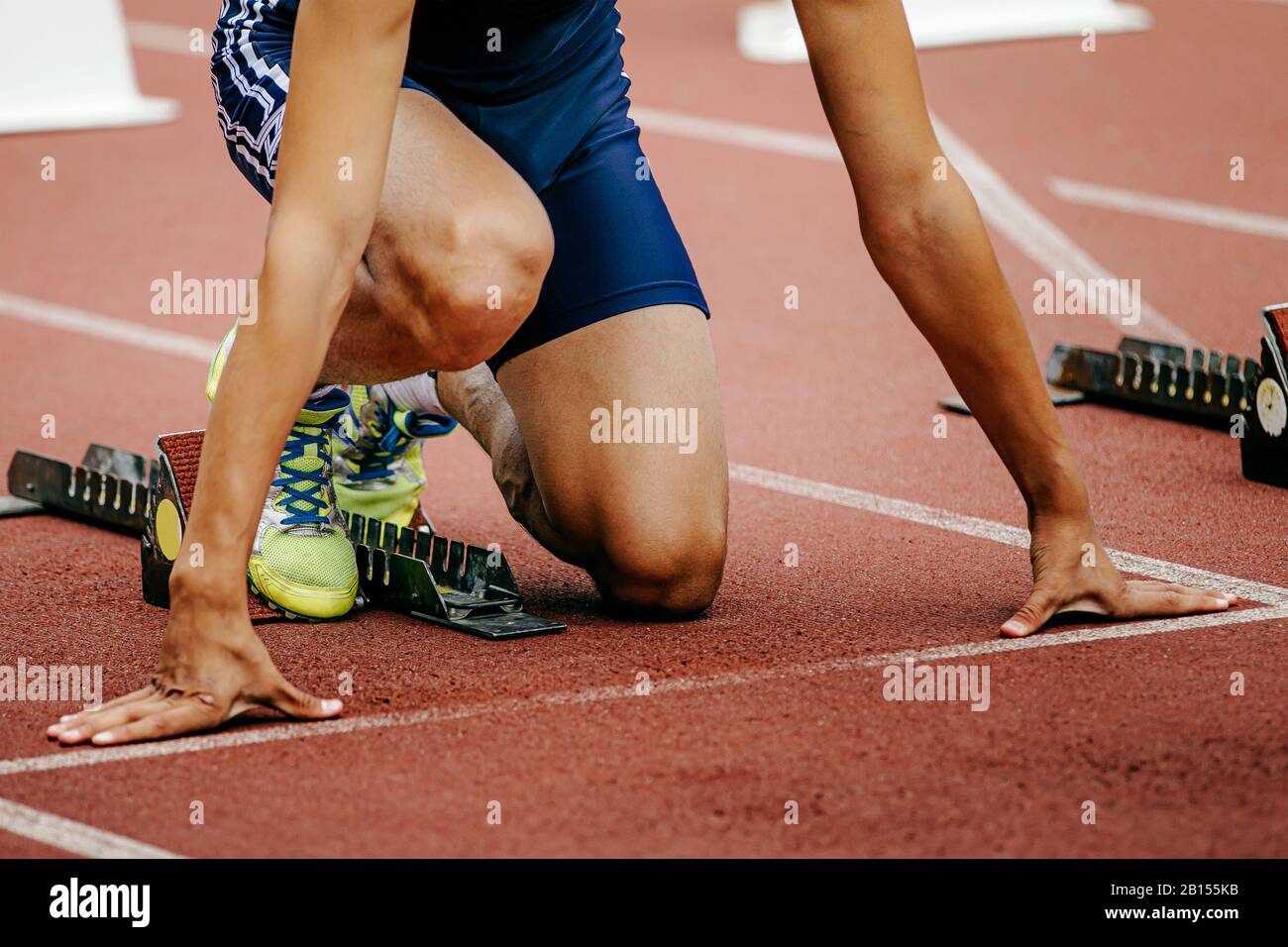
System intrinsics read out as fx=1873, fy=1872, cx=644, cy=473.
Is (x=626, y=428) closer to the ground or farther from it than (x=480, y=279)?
closer to the ground

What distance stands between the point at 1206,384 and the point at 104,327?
12.4 feet

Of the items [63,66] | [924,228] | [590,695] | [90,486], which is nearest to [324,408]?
[590,695]

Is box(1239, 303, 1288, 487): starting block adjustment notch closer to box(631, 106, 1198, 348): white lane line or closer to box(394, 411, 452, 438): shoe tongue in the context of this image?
box(631, 106, 1198, 348): white lane line

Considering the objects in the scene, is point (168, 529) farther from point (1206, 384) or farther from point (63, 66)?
point (63, 66)

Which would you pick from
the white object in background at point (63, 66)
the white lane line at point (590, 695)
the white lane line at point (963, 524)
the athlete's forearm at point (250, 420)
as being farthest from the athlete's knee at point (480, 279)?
the white object in background at point (63, 66)

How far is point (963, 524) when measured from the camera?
4312mm

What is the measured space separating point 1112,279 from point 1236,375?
6.13 feet

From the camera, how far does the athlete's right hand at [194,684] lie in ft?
9.45

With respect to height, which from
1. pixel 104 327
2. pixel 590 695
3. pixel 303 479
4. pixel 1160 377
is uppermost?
pixel 104 327

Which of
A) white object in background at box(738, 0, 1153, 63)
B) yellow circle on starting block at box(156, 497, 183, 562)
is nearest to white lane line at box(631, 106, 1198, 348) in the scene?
white object in background at box(738, 0, 1153, 63)

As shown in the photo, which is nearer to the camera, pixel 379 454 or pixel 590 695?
pixel 590 695

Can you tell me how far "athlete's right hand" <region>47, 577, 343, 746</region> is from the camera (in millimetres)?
2881

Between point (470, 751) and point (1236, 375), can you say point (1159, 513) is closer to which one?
point (1236, 375)
